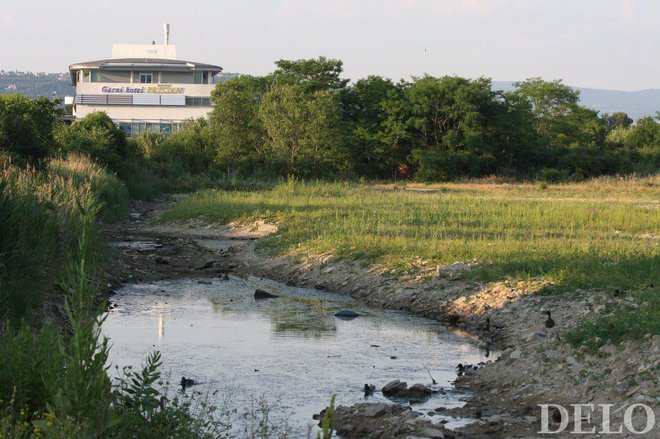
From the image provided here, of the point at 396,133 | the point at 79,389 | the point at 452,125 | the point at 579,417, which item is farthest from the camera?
the point at 452,125

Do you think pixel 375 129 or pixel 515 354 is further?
pixel 375 129

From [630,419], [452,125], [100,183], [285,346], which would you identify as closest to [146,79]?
[452,125]

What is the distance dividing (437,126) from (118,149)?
25107 millimetres

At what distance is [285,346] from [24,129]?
2119 cm

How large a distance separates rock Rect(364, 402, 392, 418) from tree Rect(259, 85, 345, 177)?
47.6 metres

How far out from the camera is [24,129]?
108 ft

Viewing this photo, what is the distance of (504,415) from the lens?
10.5 metres

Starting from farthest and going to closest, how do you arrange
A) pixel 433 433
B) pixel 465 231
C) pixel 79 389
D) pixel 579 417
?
pixel 465 231, pixel 579 417, pixel 433 433, pixel 79 389

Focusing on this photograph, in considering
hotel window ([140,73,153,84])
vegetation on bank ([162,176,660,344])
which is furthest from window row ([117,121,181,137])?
vegetation on bank ([162,176,660,344])

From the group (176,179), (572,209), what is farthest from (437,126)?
(572,209)

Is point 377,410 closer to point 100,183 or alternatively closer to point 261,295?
point 261,295

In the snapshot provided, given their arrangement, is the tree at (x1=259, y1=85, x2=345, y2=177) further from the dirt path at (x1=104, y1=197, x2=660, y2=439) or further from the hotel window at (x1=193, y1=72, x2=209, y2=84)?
the hotel window at (x1=193, y1=72, x2=209, y2=84)

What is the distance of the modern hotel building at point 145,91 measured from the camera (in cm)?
11062

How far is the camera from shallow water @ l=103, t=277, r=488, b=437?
38.3 feet
